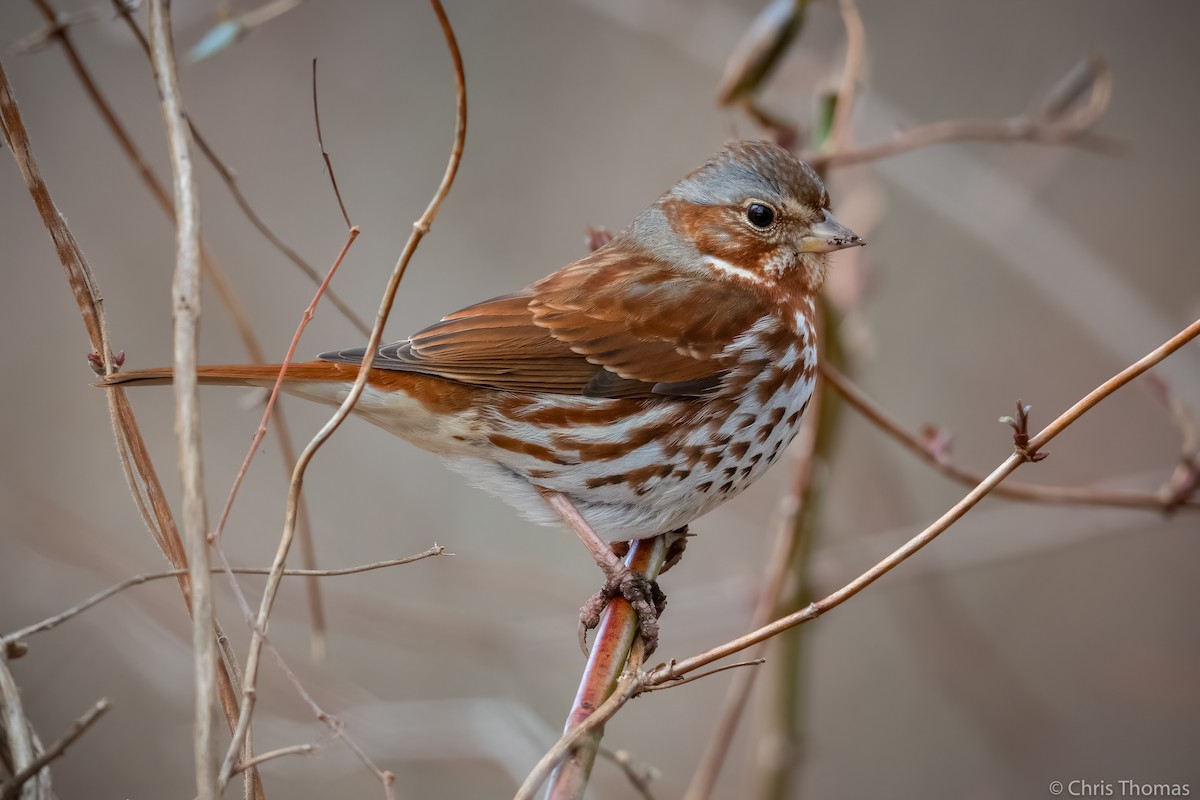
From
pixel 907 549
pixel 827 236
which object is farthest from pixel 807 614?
pixel 827 236

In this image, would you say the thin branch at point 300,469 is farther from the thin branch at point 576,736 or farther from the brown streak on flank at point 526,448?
the brown streak on flank at point 526,448

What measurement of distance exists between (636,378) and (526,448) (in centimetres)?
39

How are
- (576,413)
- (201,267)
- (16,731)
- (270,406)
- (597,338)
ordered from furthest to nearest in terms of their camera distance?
(597,338)
(576,413)
(201,267)
(270,406)
(16,731)

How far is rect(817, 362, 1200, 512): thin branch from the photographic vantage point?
10.1ft

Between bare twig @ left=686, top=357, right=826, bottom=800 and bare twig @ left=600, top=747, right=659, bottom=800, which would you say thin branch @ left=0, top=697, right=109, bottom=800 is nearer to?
bare twig @ left=600, top=747, right=659, bottom=800

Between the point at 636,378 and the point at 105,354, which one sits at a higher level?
the point at 636,378

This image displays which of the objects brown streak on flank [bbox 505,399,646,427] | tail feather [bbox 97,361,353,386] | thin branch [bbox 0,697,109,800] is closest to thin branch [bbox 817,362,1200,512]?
brown streak on flank [bbox 505,399,646,427]

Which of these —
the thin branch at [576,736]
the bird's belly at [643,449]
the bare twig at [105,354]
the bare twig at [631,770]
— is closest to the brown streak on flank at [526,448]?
the bird's belly at [643,449]

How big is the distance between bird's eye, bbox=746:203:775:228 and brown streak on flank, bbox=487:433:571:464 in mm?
970

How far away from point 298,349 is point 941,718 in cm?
397

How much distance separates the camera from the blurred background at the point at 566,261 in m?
5.11

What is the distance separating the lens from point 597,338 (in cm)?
335

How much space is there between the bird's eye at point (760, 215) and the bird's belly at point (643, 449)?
52 centimetres

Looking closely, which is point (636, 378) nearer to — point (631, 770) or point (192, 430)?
point (631, 770)
